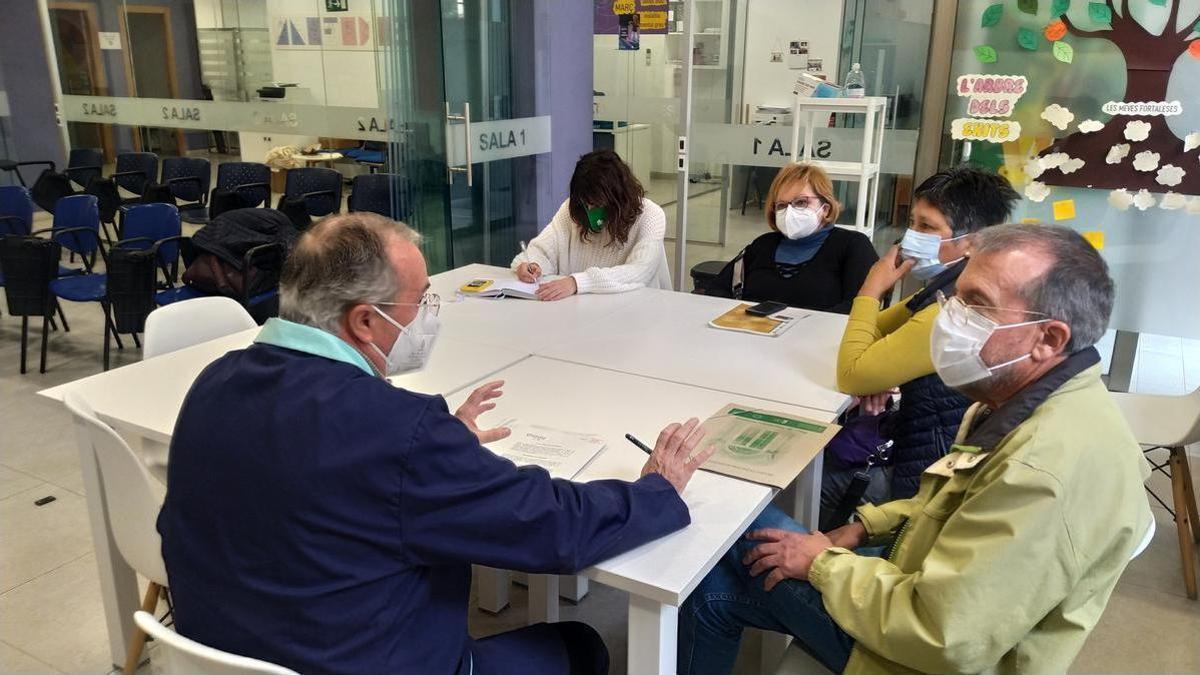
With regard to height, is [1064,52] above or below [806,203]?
above

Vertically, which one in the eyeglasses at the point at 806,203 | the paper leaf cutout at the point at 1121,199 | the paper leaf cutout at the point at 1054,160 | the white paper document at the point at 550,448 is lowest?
the white paper document at the point at 550,448

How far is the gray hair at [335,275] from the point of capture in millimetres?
1344

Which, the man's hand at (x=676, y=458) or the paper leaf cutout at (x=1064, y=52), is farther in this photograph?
the paper leaf cutout at (x=1064, y=52)

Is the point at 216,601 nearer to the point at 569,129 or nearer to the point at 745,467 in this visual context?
the point at 745,467

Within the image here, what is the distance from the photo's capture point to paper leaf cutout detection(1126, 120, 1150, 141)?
3.75 meters

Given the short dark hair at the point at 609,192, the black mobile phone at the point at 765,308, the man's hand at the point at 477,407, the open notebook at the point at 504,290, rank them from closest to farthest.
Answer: the man's hand at the point at 477,407 < the black mobile phone at the point at 765,308 < the open notebook at the point at 504,290 < the short dark hair at the point at 609,192

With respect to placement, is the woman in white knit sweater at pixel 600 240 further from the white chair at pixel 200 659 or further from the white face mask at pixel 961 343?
the white chair at pixel 200 659

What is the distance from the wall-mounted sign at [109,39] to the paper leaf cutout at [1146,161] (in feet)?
29.6

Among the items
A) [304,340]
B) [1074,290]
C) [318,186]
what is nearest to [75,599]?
[304,340]

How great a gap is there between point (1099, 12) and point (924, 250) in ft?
7.43

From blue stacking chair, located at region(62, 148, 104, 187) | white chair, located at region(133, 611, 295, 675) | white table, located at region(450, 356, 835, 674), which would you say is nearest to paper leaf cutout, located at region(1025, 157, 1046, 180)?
white table, located at region(450, 356, 835, 674)

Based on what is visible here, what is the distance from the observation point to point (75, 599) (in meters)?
2.60

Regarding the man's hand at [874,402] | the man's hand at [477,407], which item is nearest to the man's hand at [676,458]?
the man's hand at [477,407]

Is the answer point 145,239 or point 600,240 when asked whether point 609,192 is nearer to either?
point 600,240
